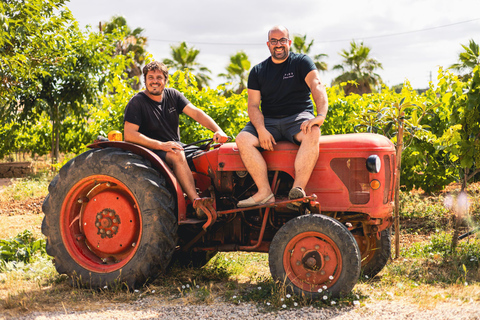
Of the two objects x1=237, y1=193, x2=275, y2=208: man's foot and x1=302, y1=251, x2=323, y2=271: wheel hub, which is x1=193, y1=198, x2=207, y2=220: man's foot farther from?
x1=302, y1=251, x2=323, y2=271: wheel hub

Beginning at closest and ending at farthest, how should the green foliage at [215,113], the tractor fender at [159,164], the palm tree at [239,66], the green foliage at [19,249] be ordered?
the tractor fender at [159,164]
the green foliage at [19,249]
the green foliage at [215,113]
the palm tree at [239,66]

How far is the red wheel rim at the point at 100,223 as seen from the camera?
15.0 feet

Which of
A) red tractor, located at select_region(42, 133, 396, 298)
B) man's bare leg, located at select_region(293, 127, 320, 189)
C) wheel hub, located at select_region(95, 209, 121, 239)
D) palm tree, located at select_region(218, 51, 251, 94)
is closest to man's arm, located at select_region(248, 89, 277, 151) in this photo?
red tractor, located at select_region(42, 133, 396, 298)

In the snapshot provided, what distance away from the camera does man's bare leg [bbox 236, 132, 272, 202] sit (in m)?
4.27

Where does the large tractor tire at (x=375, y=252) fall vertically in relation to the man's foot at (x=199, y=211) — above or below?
below

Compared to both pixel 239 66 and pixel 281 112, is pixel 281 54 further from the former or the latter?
pixel 239 66

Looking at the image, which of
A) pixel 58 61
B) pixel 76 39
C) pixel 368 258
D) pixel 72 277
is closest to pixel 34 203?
pixel 58 61

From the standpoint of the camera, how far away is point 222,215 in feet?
15.3

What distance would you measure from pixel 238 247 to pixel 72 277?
1534 millimetres

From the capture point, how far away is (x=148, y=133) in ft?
15.9

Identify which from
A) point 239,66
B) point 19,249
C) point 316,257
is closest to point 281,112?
point 316,257

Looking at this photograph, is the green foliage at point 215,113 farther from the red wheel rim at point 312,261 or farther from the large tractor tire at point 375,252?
the red wheel rim at point 312,261

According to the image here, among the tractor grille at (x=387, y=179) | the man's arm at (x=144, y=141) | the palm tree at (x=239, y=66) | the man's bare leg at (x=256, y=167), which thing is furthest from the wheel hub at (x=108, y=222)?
the palm tree at (x=239, y=66)

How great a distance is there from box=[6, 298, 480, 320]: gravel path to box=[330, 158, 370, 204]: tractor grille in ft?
2.83
